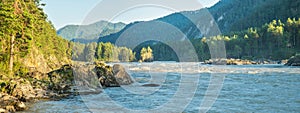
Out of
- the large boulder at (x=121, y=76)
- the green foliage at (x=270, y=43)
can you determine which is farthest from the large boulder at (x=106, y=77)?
the green foliage at (x=270, y=43)

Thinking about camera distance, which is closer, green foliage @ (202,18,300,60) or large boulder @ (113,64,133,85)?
large boulder @ (113,64,133,85)

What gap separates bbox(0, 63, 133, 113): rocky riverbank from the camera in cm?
2323

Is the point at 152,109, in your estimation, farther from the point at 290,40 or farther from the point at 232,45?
the point at 232,45

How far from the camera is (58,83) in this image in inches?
1192

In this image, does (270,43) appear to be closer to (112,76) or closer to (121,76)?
(121,76)

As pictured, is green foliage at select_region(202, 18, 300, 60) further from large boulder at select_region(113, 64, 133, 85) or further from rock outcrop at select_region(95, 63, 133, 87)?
rock outcrop at select_region(95, 63, 133, 87)

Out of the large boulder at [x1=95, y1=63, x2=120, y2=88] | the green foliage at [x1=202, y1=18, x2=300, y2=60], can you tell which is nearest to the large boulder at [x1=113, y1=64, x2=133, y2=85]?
the large boulder at [x1=95, y1=63, x2=120, y2=88]

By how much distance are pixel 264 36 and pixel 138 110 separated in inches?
5379

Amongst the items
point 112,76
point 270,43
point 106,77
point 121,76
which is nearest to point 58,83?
point 106,77

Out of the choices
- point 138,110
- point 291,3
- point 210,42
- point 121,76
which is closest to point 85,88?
point 121,76

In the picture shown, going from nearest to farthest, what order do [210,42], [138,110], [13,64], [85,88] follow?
[138,110]
[85,88]
[13,64]
[210,42]

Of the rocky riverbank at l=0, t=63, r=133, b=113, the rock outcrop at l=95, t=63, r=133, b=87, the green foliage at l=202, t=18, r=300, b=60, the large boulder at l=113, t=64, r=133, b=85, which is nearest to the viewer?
the rocky riverbank at l=0, t=63, r=133, b=113

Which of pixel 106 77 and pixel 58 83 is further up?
pixel 106 77

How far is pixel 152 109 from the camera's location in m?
20.9
